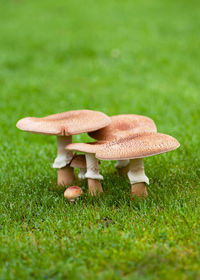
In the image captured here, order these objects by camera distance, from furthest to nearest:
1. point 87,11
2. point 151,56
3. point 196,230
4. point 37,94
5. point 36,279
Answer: point 87,11 < point 151,56 < point 37,94 < point 196,230 < point 36,279

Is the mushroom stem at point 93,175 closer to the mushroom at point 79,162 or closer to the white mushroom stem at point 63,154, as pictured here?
the mushroom at point 79,162

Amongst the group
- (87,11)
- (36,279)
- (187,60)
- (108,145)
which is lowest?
(36,279)

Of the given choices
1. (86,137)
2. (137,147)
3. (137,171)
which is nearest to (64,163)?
(137,171)

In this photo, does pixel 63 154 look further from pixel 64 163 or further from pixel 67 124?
pixel 67 124

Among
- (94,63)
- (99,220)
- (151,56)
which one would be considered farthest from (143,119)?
(151,56)

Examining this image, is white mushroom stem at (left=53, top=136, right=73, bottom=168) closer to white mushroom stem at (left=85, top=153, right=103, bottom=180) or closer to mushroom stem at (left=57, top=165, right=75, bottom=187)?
mushroom stem at (left=57, top=165, right=75, bottom=187)

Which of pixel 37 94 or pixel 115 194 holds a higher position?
pixel 37 94

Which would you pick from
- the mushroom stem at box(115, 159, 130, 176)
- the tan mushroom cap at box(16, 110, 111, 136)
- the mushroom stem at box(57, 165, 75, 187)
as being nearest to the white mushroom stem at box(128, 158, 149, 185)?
the tan mushroom cap at box(16, 110, 111, 136)

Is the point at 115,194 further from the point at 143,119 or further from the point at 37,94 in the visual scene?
the point at 37,94

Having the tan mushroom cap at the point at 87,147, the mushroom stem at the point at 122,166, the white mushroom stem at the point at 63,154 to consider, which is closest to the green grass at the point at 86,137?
the mushroom stem at the point at 122,166
